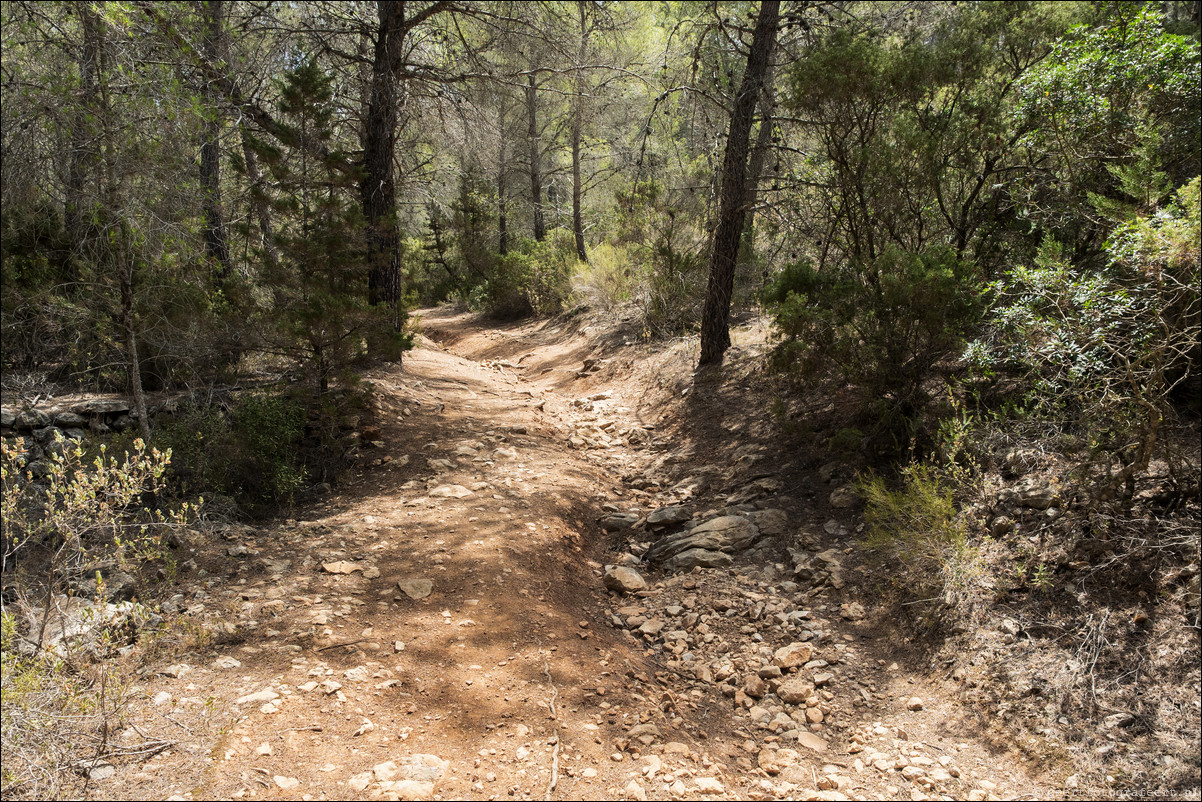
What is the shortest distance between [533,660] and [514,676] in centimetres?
19

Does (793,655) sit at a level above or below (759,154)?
below

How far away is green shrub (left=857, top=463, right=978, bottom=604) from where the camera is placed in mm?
3461

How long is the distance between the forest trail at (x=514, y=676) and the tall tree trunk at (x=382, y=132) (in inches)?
136

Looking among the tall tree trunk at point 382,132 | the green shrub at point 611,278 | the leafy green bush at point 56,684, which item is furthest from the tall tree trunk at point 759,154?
the leafy green bush at point 56,684

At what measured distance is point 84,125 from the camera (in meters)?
4.90

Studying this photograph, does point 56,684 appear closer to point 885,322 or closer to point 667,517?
point 667,517

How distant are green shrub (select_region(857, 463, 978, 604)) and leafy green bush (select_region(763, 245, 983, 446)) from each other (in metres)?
0.77

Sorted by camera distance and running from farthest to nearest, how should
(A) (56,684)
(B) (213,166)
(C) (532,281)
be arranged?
(C) (532,281) → (B) (213,166) → (A) (56,684)

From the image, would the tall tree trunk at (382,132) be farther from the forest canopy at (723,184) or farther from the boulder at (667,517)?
the boulder at (667,517)

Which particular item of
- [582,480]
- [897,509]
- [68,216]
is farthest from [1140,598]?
[68,216]

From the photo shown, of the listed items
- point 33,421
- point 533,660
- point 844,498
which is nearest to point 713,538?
point 844,498

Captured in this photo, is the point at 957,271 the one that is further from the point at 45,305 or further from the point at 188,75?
the point at 45,305

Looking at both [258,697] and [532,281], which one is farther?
[532,281]

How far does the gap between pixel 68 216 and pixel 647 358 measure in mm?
6639
